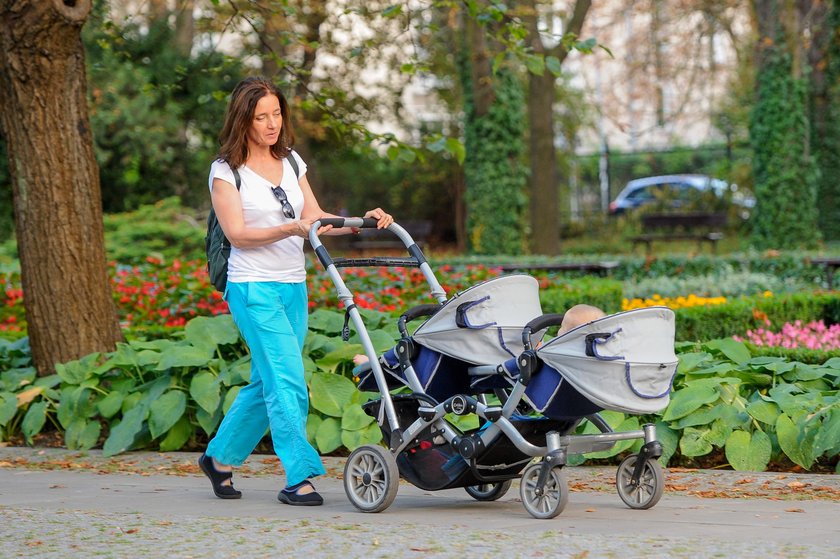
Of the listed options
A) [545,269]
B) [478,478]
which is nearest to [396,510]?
[478,478]

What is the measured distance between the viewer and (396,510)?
204 inches

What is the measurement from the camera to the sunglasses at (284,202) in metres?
5.34

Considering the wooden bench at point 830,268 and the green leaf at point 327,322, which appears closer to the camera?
the green leaf at point 327,322

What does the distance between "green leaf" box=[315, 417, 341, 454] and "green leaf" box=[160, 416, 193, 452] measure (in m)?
0.92

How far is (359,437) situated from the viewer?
21.4ft

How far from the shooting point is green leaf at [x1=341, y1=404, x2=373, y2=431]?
6578 mm

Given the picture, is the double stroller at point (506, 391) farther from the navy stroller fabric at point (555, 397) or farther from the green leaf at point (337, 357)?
the green leaf at point (337, 357)

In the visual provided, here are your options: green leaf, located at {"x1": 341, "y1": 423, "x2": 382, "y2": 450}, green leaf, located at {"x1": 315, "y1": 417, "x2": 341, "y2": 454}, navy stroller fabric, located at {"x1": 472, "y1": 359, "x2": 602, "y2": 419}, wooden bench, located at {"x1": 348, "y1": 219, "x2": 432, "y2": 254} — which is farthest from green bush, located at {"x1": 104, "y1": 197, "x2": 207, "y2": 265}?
navy stroller fabric, located at {"x1": 472, "y1": 359, "x2": 602, "y2": 419}

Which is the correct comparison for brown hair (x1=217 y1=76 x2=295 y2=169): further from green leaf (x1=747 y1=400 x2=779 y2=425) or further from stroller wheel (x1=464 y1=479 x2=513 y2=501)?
green leaf (x1=747 y1=400 x2=779 y2=425)

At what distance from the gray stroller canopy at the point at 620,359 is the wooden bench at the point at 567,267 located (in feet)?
31.2

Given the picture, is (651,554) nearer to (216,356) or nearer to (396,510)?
(396,510)

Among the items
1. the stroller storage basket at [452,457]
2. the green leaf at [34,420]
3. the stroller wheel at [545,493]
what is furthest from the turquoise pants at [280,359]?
the green leaf at [34,420]

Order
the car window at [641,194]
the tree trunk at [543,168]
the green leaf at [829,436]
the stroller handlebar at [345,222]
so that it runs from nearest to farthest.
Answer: the stroller handlebar at [345,222]
the green leaf at [829,436]
the tree trunk at [543,168]
the car window at [641,194]

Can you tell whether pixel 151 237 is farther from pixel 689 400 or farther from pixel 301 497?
pixel 301 497
